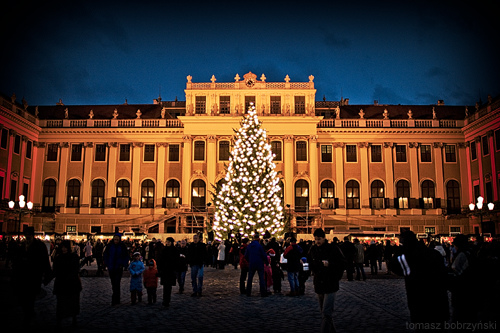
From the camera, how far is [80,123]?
160 feet

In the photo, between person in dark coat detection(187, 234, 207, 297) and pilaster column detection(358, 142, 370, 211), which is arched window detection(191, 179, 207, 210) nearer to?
pilaster column detection(358, 142, 370, 211)

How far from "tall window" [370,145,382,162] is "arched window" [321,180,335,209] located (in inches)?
201

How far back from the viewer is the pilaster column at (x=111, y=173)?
47.2 metres

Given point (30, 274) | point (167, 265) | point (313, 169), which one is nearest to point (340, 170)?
point (313, 169)

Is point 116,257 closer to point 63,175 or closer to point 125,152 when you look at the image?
point 125,152

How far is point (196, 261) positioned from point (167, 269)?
1898 millimetres

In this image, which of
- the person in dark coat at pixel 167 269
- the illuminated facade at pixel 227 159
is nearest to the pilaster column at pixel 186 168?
the illuminated facade at pixel 227 159

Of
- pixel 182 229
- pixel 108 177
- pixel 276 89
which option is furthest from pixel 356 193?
pixel 108 177

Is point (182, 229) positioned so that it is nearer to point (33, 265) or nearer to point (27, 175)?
point (27, 175)

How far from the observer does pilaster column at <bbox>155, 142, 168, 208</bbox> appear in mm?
47312

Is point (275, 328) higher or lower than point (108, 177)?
lower

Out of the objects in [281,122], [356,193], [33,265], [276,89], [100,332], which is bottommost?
[100,332]

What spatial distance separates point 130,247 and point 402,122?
3072 centimetres

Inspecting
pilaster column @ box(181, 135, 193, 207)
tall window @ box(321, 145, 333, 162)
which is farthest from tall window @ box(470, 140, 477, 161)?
pilaster column @ box(181, 135, 193, 207)
